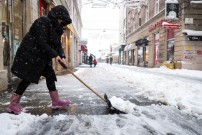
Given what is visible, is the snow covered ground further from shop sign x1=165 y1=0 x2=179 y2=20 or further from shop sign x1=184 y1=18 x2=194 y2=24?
shop sign x1=165 y1=0 x2=179 y2=20

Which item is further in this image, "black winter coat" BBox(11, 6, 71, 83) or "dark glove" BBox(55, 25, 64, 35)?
"dark glove" BBox(55, 25, 64, 35)

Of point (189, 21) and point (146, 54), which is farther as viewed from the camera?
point (146, 54)

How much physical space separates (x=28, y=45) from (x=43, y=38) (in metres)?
0.28

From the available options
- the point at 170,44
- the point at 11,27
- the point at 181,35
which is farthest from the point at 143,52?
the point at 11,27

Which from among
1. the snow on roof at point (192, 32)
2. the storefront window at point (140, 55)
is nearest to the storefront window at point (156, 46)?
the storefront window at point (140, 55)

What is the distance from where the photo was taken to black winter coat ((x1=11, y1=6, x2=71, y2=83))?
3.87 meters

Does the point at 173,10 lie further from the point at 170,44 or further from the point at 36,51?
the point at 36,51

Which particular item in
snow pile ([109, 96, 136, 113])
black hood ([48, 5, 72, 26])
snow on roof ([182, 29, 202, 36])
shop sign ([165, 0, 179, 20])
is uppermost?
shop sign ([165, 0, 179, 20])

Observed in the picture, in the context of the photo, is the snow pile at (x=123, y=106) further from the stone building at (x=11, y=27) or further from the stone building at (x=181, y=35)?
the stone building at (x=181, y=35)

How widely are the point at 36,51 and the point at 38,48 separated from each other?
0.06m

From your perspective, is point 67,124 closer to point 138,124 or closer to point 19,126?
point 19,126

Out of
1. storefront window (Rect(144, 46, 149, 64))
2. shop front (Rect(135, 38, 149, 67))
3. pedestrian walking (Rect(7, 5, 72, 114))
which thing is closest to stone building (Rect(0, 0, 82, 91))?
pedestrian walking (Rect(7, 5, 72, 114))

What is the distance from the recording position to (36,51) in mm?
3957

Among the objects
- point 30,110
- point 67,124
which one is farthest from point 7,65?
point 67,124
